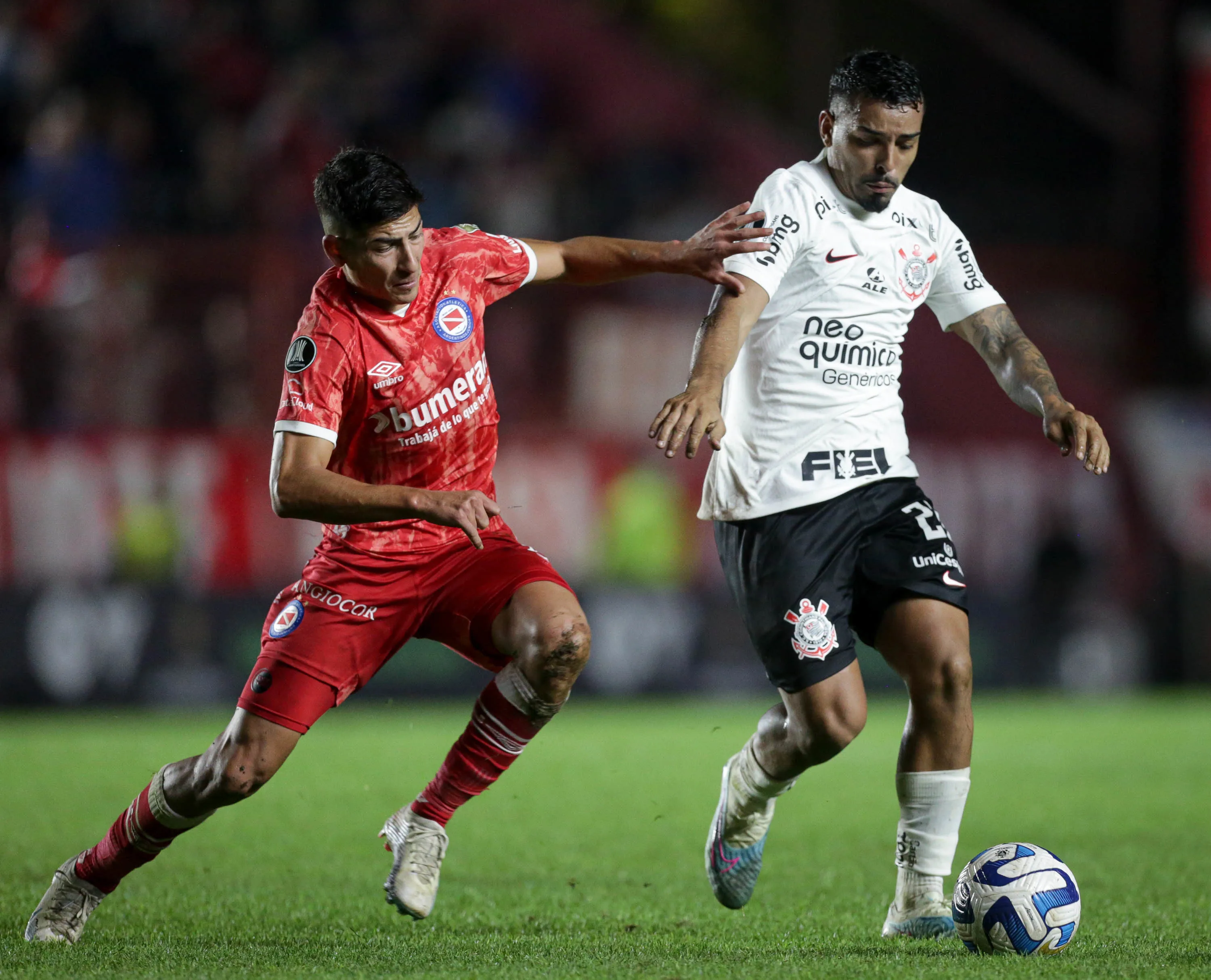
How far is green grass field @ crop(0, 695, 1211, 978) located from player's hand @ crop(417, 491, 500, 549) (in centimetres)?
114

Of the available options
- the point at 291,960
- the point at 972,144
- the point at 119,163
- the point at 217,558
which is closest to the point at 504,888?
the point at 291,960

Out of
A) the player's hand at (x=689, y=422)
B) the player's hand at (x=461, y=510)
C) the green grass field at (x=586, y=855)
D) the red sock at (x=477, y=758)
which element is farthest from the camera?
the red sock at (x=477, y=758)

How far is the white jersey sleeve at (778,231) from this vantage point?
4.80 metres

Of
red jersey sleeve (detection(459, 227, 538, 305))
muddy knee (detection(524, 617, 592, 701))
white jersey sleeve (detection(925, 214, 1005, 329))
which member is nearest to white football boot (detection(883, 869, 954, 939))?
muddy knee (detection(524, 617, 592, 701))

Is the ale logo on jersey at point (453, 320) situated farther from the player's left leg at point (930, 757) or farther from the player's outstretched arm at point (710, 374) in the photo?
the player's left leg at point (930, 757)

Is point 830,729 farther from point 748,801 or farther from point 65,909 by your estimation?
point 65,909

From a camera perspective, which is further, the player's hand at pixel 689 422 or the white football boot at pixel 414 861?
the white football boot at pixel 414 861

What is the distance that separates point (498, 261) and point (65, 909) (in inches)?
94.0

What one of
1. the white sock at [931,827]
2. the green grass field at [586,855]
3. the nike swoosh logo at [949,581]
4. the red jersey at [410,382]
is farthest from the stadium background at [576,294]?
the white sock at [931,827]

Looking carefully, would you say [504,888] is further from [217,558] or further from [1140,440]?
Result: [1140,440]

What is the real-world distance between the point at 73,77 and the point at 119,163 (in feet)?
3.79

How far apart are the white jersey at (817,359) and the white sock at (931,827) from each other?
0.93 metres

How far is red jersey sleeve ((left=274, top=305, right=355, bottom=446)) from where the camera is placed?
14.7 ft

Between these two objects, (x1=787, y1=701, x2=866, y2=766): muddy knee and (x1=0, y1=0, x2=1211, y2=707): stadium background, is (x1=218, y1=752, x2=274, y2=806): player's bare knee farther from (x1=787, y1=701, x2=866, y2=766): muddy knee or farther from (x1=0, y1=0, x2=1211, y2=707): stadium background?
(x1=0, y1=0, x2=1211, y2=707): stadium background
